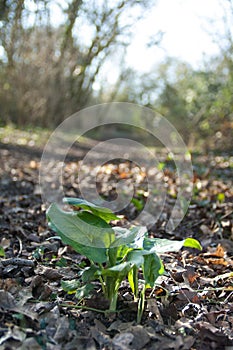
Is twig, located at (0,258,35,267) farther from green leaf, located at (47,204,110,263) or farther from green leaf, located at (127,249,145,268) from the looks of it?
green leaf, located at (127,249,145,268)

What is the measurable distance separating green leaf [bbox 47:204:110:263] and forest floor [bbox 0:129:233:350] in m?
0.20

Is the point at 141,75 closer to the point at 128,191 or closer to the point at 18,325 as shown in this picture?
the point at 128,191

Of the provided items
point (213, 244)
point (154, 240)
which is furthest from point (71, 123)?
point (154, 240)

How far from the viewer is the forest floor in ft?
4.29

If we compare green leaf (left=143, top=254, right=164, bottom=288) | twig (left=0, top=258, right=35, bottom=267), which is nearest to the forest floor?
twig (left=0, top=258, right=35, bottom=267)

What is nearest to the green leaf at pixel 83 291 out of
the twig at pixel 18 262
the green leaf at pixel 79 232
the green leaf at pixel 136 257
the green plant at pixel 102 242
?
the green plant at pixel 102 242

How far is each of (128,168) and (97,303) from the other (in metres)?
3.77

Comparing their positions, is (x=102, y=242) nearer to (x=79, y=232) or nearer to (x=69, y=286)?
(x=79, y=232)

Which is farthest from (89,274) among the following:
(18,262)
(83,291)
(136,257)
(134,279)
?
(18,262)

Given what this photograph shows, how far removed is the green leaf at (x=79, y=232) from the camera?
4.78ft

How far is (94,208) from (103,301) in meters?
0.36

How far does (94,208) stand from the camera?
147 centimetres

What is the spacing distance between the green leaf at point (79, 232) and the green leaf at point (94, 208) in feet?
0.14

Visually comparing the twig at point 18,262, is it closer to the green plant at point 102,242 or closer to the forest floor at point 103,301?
the forest floor at point 103,301
